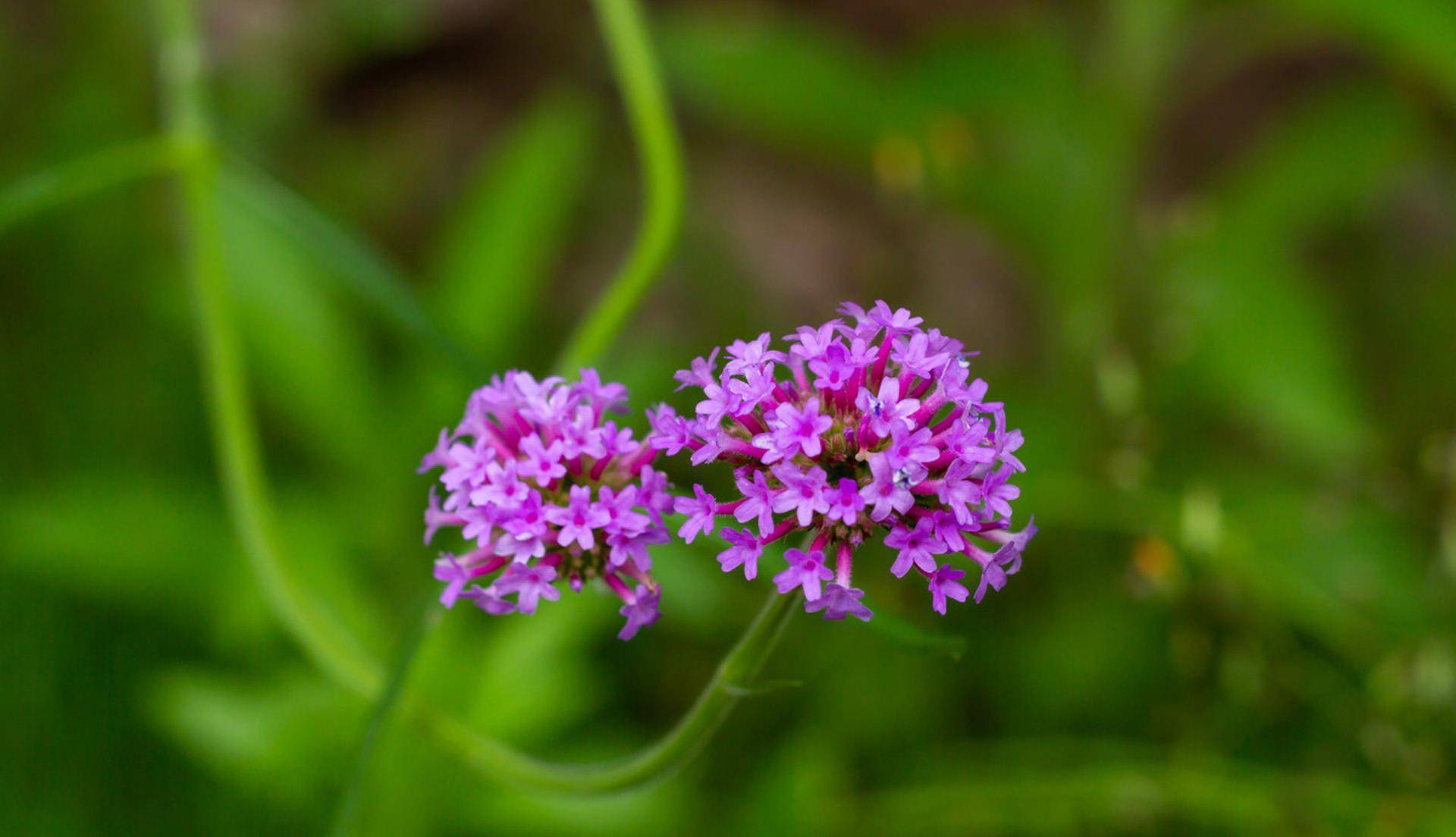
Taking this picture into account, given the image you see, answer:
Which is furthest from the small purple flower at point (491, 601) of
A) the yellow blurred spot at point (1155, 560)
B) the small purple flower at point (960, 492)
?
the yellow blurred spot at point (1155, 560)

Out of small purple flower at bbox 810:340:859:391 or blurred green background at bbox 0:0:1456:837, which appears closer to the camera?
small purple flower at bbox 810:340:859:391

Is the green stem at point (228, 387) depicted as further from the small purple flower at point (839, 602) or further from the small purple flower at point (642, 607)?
the small purple flower at point (839, 602)

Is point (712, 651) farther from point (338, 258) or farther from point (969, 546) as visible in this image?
point (969, 546)

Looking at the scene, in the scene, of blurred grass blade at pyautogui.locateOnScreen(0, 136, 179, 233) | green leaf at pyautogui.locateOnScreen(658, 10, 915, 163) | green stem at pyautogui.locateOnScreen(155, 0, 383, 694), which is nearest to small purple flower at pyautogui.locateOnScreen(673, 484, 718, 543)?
green stem at pyautogui.locateOnScreen(155, 0, 383, 694)

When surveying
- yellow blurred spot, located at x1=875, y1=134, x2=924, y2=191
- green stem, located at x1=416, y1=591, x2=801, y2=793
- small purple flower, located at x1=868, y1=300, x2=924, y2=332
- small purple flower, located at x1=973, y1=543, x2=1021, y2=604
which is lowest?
green stem, located at x1=416, y1=591, x2=801, y2=793

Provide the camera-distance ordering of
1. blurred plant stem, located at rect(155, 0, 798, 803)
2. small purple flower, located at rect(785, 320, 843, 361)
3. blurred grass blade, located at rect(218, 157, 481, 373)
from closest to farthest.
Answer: small purple flower, located at rect(785, 320, 843, 361) < blurred plant stem, located at rect(155, 0, 798, 803) < blurred grass blade, located at rect(218, 157, 481, 373)

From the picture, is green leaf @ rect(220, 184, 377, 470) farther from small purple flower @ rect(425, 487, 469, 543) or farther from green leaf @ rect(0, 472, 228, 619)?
small purple flower @ rect(425, 487, 469, 543)
